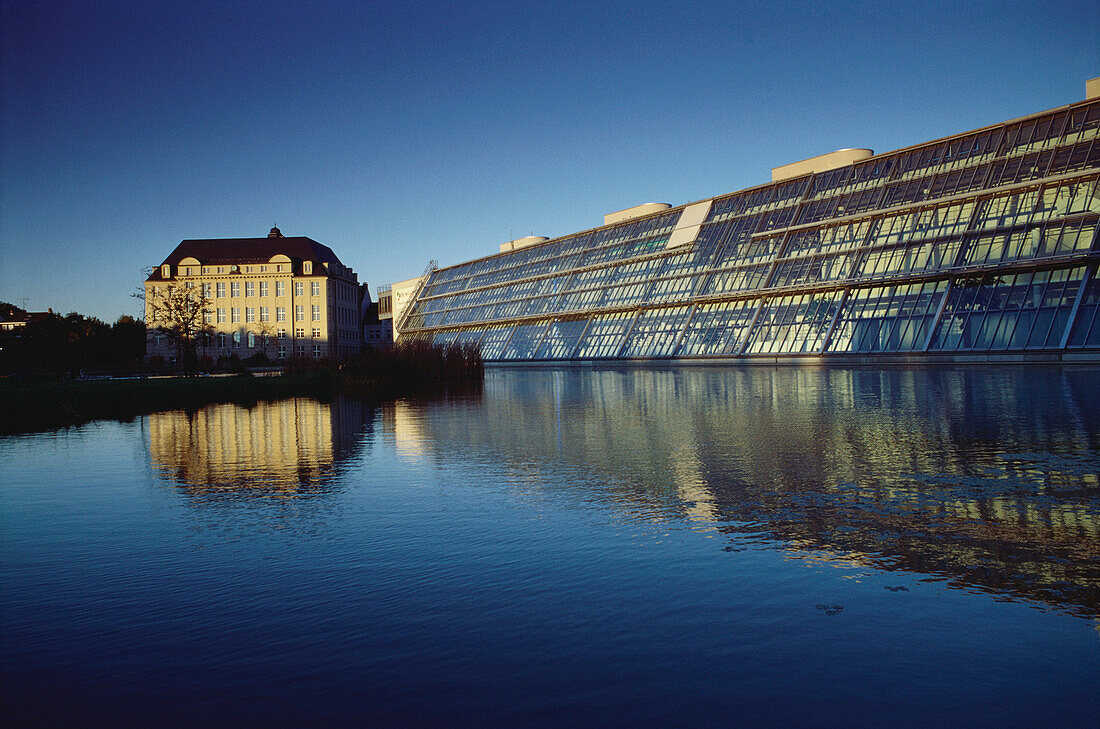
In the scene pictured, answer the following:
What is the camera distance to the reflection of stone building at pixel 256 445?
8516 millimetres

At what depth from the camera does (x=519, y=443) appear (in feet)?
37.0

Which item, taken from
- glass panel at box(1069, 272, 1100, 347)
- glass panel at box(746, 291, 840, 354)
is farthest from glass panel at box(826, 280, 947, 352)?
glass panel at box(1069, 272, 1100, 347)

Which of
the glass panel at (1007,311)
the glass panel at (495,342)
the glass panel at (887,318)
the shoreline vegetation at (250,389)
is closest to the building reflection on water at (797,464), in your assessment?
the shoreline vegetation at (250,389)

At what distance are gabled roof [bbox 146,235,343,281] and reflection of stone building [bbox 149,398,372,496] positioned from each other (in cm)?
7569

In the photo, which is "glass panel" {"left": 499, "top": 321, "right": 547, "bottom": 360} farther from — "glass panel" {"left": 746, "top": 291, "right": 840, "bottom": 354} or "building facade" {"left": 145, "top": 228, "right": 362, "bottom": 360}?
"glass panel" {"left": 746, "top": 291, "right": 840, "bottom": 354}

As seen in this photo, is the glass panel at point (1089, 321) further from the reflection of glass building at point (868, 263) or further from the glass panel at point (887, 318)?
the glass panel at point (887, 318)

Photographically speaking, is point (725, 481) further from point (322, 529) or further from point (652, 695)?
point (652, 695)

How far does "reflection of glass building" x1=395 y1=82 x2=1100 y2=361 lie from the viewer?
3912 centimetres

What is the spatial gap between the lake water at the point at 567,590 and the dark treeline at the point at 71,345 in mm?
46339

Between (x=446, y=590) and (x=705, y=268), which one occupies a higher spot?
(x=705, y=268)

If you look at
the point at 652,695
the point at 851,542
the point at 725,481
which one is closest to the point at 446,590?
the point at 652,695

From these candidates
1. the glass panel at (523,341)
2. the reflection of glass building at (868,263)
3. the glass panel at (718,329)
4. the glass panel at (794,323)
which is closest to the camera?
the reflection of glass building at (868,263)

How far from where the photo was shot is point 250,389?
26547 mm

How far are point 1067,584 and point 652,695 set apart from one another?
107 inches
